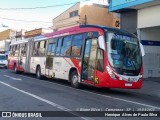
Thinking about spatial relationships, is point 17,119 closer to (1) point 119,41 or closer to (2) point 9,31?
(1) point 119,41

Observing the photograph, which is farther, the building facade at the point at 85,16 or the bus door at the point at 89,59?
the building facade at the point at 85,16

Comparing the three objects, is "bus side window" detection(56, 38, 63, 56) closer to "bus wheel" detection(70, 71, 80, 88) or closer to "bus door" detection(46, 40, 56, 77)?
"bus door" detection(46, 40, 56, 77)

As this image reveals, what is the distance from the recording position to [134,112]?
33.2 feet

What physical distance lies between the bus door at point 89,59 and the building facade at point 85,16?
897 inches

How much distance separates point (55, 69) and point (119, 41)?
6.00m

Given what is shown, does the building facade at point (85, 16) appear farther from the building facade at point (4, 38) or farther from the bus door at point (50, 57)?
the building facade at point (4, 38)

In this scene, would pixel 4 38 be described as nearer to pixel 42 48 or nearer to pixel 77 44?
pixel 42 48

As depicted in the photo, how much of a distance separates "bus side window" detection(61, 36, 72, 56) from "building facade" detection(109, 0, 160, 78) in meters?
6.31

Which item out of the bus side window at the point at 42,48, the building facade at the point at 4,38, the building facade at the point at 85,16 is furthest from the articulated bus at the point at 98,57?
the building facade at the point at 4,38

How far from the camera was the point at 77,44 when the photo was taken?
1730 centimetres

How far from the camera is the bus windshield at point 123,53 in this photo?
48.8 ft

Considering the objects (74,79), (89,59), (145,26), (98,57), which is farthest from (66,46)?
(145,26)

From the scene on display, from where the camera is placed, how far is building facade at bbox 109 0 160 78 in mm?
22906

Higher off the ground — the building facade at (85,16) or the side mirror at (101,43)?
the building facade at (85,16)
